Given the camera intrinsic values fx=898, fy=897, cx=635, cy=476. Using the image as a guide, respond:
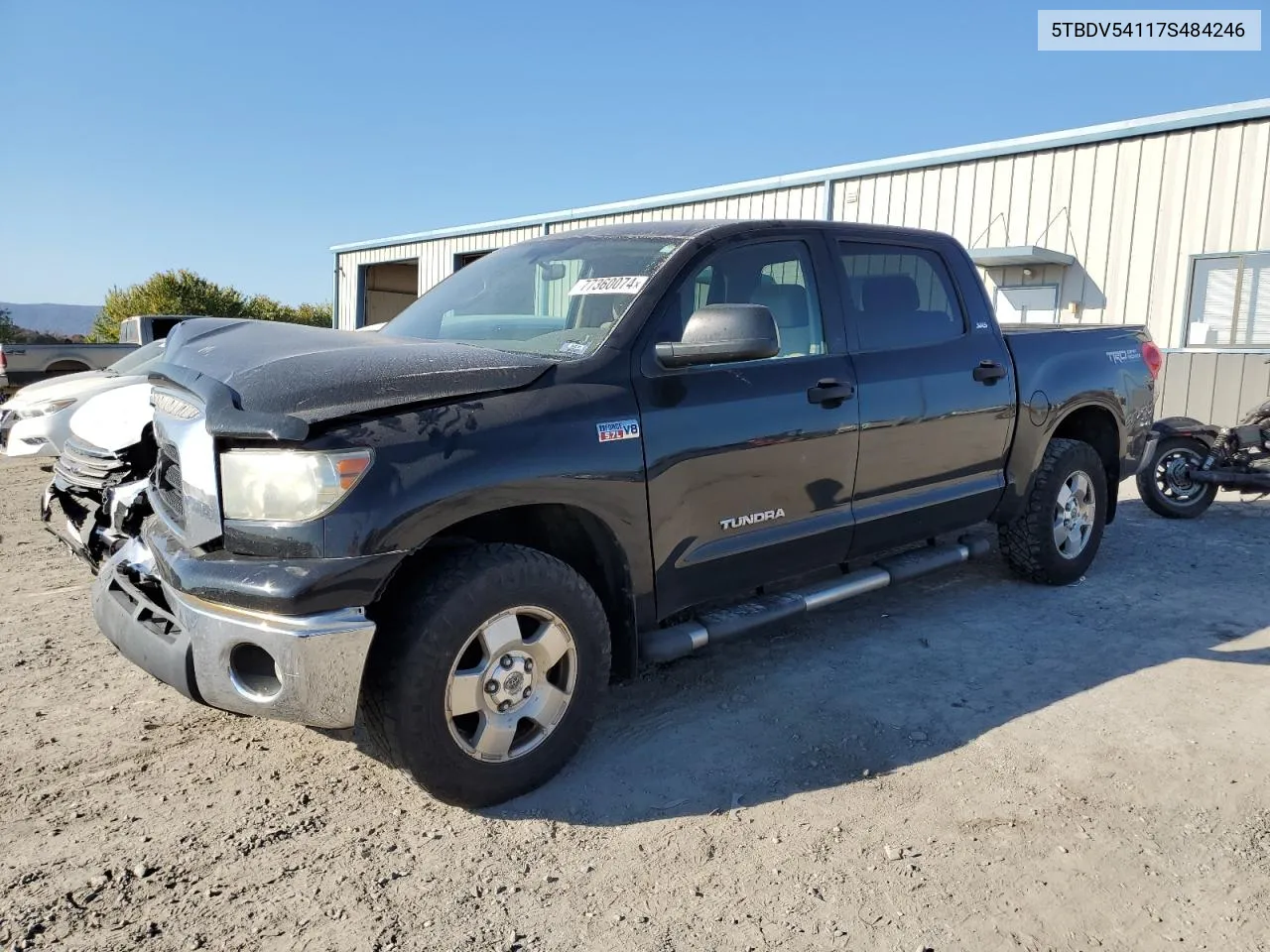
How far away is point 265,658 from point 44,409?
21.1 ft

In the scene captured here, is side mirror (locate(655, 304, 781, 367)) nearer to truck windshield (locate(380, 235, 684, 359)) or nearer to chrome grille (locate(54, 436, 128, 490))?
truck windshield (locate(380, 235, 684, 359))

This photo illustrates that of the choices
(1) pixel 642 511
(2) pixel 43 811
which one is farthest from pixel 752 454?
(2) pixel 43 811

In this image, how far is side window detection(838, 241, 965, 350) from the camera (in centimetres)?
408

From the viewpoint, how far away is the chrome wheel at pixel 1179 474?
7520 mm

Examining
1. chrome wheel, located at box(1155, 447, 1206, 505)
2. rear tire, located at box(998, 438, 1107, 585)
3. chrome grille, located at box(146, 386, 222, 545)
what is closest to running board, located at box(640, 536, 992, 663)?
rear tire, located at box(998, 438, 1107, 585)

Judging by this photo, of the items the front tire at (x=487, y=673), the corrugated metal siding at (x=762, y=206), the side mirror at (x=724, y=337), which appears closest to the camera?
the front tire at (x=487, y=673)

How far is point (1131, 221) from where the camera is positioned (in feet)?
36.0

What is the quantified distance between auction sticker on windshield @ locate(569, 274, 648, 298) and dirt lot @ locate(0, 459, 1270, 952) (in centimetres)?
169

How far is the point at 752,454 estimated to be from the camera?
11.3 ft

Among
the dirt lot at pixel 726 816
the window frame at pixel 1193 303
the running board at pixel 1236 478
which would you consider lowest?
the dirt lot at pixel 726 816

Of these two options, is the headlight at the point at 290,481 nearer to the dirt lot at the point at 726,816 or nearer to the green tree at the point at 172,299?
the dirt lot at the point at 726,816

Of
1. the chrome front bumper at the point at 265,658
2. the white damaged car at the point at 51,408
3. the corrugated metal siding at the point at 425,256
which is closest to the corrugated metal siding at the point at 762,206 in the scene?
the corrugated metal siding at the point at 425,256

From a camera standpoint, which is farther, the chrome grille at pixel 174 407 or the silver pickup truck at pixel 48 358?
the silver pickup truck at pixel 48 358

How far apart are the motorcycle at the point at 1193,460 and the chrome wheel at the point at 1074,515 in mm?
2493
